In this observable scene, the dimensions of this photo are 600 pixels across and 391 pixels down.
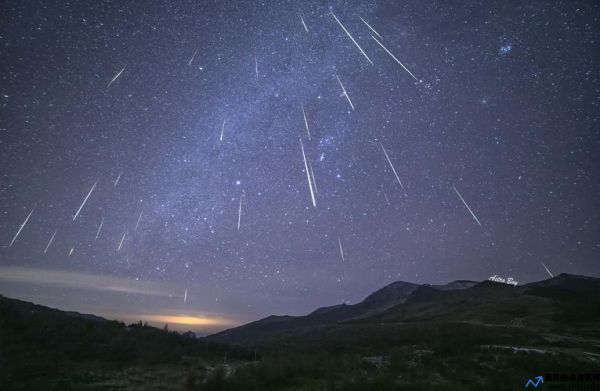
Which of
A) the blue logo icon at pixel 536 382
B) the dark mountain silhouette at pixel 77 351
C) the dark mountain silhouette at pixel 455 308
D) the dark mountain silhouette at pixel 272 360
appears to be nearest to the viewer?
the blue logo icon at pixel 536 382

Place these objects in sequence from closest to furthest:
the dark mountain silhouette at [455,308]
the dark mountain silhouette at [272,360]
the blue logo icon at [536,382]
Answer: the blue logo icon at [536,382]
the dark mountain silhouette at [272,360]
the dark mountain silhouette at [455,308]

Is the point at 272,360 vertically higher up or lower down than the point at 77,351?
lower down

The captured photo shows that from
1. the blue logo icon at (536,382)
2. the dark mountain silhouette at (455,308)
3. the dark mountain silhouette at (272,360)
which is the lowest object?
the blue logo icon at (536,382)

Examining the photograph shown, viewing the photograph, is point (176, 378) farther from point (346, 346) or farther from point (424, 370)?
point (346, 346)

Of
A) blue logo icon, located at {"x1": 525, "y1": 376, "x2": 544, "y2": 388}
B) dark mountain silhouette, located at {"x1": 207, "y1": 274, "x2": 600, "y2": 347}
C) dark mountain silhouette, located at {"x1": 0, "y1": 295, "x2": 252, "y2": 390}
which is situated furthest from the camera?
dark mountain silhouette, located at {"x1": 207, "y1": 274, "x2": 600, "y2": 347}

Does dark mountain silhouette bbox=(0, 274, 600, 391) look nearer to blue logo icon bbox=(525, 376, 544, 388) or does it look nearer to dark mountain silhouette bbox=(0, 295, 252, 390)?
dark mountain silhouette bbox=(0, 295, 252, 390)

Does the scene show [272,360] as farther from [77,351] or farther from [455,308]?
[455,308]

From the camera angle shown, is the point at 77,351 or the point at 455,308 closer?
the point at 77,351

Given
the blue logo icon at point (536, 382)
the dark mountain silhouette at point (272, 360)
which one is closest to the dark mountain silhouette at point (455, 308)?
the dark mountain silhouette at point (272, 360)

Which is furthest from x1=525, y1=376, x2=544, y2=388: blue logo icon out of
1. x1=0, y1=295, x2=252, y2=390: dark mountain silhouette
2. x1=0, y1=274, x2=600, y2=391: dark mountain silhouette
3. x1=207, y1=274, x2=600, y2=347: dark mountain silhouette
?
x1=207, y1=274, x2=600, y2=347: dark mountain silhouette

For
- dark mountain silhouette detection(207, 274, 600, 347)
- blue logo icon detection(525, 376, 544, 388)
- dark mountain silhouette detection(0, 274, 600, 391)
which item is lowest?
blue logo icon detection(525, 376, 544, 388)

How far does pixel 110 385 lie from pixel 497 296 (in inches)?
2964

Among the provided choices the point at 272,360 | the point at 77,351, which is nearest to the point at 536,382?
the point at 272,360

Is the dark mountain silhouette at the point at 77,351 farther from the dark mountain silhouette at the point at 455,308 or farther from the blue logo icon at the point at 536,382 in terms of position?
the dark mountain silhouette at the point at 455,308
